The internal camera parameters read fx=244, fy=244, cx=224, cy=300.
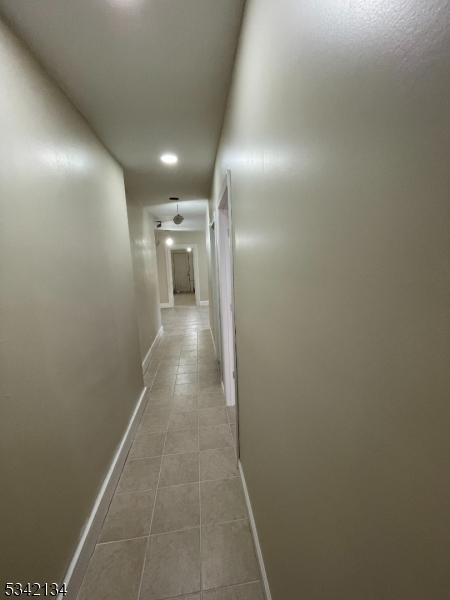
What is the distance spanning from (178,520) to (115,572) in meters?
0.38

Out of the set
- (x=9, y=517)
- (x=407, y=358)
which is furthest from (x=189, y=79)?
(x=9, y=517)

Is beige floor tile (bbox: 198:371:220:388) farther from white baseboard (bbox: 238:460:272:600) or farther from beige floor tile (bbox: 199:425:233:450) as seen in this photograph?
white baseboard (bbox: 238:460:272:600)

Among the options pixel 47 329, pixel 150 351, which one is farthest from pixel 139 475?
pixel 150 351

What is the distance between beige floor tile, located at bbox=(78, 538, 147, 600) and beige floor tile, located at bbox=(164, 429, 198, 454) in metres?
0.70

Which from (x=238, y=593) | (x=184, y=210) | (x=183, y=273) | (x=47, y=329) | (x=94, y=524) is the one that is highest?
(x=184, y=210)

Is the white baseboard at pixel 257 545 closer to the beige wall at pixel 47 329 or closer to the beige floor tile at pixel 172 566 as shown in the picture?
the beige floor tile at pixel 172 566

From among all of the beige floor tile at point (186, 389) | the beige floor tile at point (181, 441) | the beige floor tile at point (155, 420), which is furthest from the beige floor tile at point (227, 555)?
the beige floor tile at point (186, 389)

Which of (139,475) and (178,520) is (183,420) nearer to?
(139,475)

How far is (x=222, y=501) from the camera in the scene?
1621 millimetres

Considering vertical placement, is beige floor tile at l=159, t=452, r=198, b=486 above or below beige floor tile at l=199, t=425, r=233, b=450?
below

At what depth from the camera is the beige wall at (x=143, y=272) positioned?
3617mm

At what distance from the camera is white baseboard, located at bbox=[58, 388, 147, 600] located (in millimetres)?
1169

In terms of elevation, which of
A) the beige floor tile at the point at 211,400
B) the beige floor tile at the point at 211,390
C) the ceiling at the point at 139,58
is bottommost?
the beige floor tile at the point at 211,400

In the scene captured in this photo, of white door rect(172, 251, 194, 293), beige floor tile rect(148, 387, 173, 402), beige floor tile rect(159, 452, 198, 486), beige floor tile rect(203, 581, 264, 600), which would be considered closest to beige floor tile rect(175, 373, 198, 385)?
beige floor tile rect(148, 387, 173, 402)
